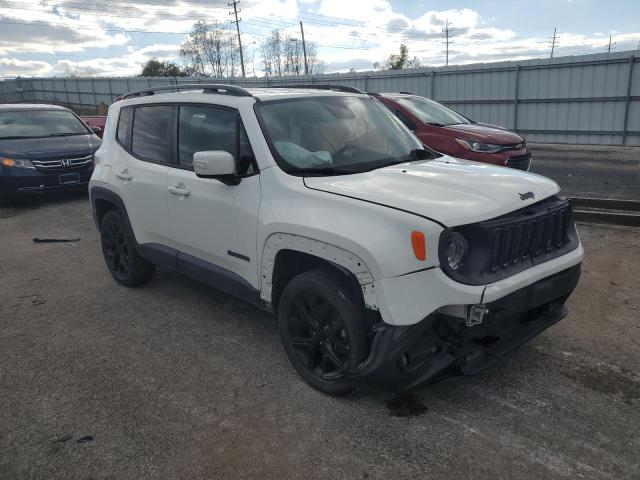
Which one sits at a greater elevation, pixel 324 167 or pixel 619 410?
pixel 324 167

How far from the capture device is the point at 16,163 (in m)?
9.52

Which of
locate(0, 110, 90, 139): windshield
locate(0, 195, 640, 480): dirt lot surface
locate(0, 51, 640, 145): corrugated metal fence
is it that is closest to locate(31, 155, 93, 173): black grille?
locate(0, 110, 90, 139): windshield

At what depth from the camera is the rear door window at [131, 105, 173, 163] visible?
15.2 feet

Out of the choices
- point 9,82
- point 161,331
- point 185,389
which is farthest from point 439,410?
point 9,82

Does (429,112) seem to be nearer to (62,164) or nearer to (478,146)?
(478,146)

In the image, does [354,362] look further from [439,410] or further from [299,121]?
[299,121]

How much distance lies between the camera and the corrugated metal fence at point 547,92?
16.0 meters

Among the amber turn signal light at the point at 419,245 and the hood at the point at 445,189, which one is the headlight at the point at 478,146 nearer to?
the hood at the point at 445,189

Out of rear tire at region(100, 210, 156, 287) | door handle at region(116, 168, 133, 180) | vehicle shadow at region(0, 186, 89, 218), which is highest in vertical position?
door handle at region(116, 168, 133, 180)

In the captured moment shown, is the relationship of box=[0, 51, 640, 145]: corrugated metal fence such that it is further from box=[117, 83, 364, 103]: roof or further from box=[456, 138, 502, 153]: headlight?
box=[117, 83, 364, 103]: roof

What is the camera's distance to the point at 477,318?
291 centimetres

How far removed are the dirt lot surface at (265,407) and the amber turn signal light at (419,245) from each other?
1.00m

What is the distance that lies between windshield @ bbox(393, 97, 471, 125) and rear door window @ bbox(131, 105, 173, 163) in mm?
5263

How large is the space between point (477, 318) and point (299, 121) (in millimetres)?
1929
